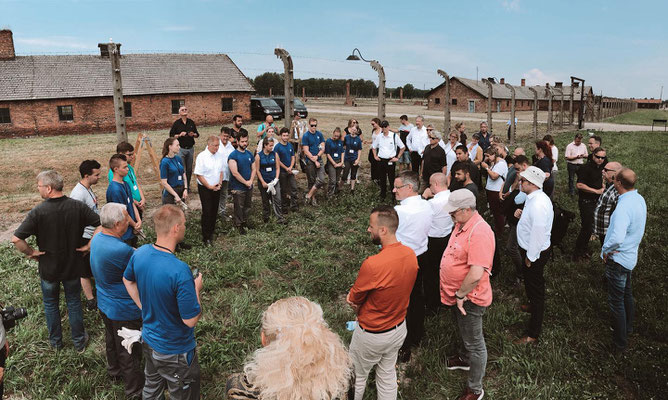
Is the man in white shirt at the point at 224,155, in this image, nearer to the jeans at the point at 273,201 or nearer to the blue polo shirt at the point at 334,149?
the jeans at the point at 273,201

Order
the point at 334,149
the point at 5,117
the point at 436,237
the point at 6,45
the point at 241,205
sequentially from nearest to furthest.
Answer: the point at 436,237 < the point at 241,205 < the point at 334,149 < the point at 5,117 < the point at 6,45

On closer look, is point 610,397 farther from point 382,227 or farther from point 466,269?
point 382,227

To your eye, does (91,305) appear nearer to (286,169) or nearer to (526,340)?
(286,169)

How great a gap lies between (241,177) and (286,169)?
1280mm

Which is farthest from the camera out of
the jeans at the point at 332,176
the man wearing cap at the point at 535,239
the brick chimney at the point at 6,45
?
the brick chimney at the point at 6,45

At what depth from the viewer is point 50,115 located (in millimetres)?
27984

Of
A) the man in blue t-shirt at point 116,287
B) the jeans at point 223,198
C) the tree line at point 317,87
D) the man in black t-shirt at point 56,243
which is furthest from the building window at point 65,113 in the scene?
the tree line at point 317,87

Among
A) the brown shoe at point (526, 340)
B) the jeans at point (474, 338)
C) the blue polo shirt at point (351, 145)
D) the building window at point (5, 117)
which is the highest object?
the building window at point (5, 117)

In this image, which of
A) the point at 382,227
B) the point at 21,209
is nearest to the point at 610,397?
the point at 382,227

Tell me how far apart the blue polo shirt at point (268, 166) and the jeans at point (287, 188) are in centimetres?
41

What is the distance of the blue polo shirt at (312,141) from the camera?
10375 mm

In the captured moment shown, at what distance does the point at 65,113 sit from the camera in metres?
28.5

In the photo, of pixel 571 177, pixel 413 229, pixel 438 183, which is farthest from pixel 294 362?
pixel 571 177

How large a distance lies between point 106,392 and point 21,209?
8.22m
